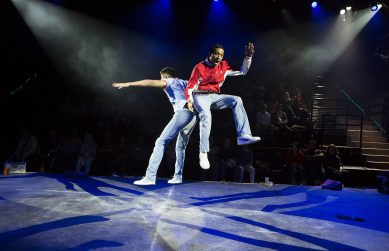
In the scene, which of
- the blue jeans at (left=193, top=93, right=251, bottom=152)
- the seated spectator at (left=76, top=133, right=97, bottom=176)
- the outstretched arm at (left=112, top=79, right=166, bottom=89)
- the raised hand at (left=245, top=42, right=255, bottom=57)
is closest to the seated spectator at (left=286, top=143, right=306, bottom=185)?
the blue jeans at (left=193, top=93, right=251, bottom=152)

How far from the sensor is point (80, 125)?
920 cm

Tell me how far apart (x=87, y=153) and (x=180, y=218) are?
5.77 meters

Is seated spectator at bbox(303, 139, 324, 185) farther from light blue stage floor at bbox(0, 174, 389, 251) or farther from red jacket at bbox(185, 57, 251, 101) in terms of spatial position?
red jacket at bbox(185, 57, 251, 101)

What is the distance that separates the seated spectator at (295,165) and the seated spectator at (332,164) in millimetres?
605

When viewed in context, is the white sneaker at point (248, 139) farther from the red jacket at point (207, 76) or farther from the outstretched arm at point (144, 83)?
the outstretched arm at point (144, 83)

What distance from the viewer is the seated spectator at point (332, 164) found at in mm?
7484

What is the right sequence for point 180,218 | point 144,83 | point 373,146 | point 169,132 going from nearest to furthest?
1. point 180,218
2. point 144,83
3. point 169,132
4. point 373,146

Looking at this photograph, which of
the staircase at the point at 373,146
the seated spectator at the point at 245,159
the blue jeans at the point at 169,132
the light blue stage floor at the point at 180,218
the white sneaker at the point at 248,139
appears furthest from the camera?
the staircase at the point at 373,146

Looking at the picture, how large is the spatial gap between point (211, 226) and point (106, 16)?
36.8 ft

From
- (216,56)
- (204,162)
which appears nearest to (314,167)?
(204,162)

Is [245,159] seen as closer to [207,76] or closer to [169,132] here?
[169,132]

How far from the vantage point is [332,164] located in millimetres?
7578

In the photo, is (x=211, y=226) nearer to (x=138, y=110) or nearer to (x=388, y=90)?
(x=138, y=110)

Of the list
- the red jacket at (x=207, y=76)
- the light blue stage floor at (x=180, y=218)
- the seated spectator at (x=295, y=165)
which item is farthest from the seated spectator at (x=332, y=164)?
the red jacket at (x=207, y=76)
